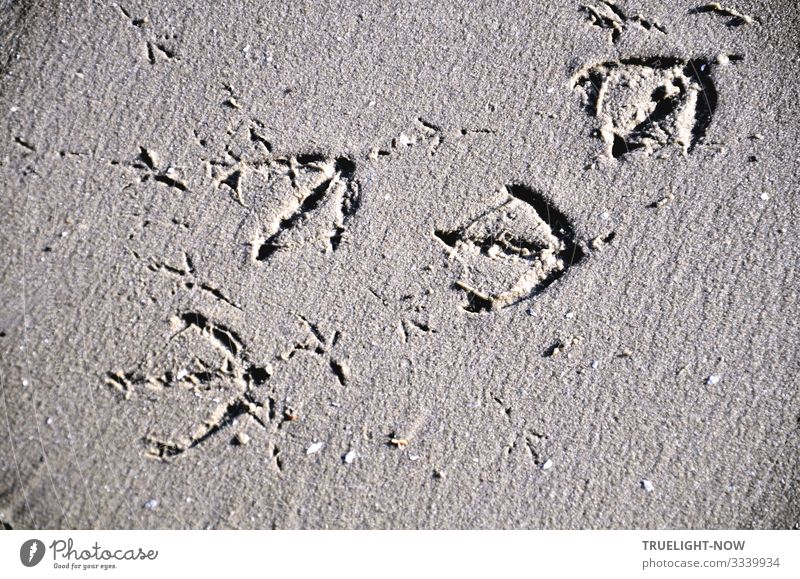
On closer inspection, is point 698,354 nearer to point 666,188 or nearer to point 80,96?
point 666,188

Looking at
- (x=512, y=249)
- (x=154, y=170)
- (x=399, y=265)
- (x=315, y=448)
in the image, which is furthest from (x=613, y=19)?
(x=315, y=448)

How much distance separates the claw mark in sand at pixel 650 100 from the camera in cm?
220

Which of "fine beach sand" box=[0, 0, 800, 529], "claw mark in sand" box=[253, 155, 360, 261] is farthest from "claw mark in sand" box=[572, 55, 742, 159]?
"claw mark in sand" box=[253, 155, 360, 261]

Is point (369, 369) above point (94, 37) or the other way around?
the other way around

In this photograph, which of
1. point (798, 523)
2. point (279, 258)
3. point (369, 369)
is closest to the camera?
point (798, 523)

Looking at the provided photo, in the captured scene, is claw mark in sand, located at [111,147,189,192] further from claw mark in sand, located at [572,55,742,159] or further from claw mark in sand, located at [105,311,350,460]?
claw mark in sand, located at [572,55,742,159]

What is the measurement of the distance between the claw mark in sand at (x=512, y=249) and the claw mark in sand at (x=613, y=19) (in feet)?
2.02

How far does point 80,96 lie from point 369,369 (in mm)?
1171

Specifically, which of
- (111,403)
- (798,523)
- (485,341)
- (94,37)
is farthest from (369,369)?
(94,37)

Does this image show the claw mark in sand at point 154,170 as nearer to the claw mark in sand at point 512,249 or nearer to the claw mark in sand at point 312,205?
the claw mark in sand at point 312,205

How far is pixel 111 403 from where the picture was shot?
1.90 meters

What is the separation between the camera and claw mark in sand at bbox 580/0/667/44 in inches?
91.9

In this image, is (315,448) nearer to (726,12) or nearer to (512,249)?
(512,249)

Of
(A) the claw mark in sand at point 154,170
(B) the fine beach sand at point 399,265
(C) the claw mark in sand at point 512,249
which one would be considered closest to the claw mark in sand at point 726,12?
(B) the fine beach sand at point 399,265
